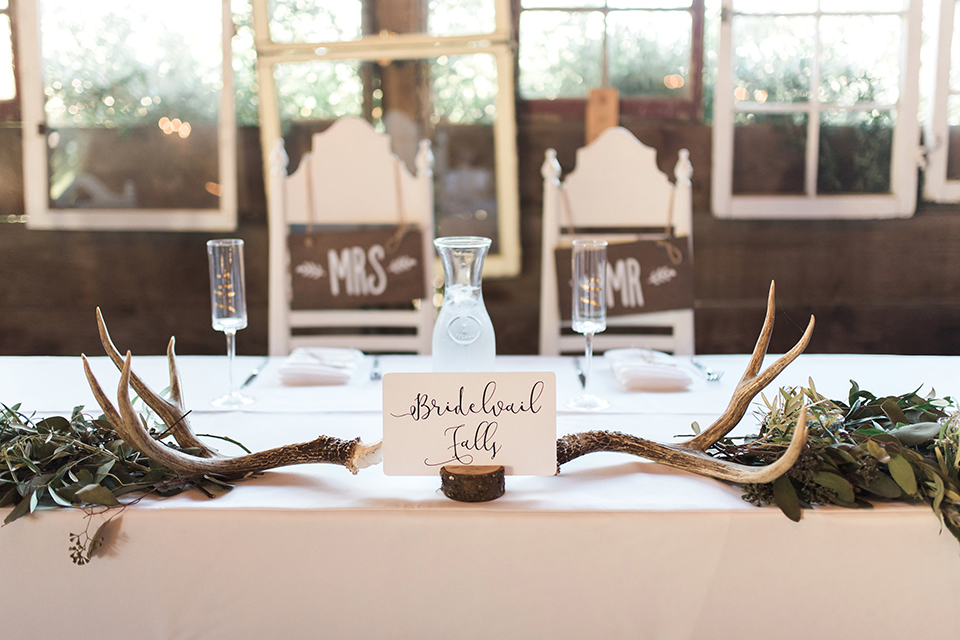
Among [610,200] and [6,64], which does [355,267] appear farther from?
[6,64]

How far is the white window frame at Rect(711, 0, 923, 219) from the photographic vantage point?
2328 mm

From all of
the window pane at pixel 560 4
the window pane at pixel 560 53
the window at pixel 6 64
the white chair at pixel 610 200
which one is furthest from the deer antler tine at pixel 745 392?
the window at pixel 6 64

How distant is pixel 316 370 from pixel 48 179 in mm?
1700

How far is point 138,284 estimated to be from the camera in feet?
8.34

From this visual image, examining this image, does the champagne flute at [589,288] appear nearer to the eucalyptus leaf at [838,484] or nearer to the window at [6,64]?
the eucalyptus leaf at [838,484]

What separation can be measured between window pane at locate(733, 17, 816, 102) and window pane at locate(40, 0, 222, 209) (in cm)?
170

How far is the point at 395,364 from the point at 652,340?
0.69 metres

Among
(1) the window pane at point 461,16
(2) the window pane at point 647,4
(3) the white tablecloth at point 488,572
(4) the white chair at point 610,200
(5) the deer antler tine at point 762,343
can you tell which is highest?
(2) the window pane at point 647,4

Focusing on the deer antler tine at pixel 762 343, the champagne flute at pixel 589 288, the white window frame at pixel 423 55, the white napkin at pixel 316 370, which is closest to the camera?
the deer antler tine at pixel 762 343

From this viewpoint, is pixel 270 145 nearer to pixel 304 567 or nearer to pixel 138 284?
pixel 138 284

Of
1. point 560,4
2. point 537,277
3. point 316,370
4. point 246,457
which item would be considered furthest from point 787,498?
point 560,4

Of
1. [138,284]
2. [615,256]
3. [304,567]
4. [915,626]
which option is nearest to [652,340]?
[615,256]

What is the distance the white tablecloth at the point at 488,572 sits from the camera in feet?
2.43

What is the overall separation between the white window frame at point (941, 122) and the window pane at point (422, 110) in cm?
141
